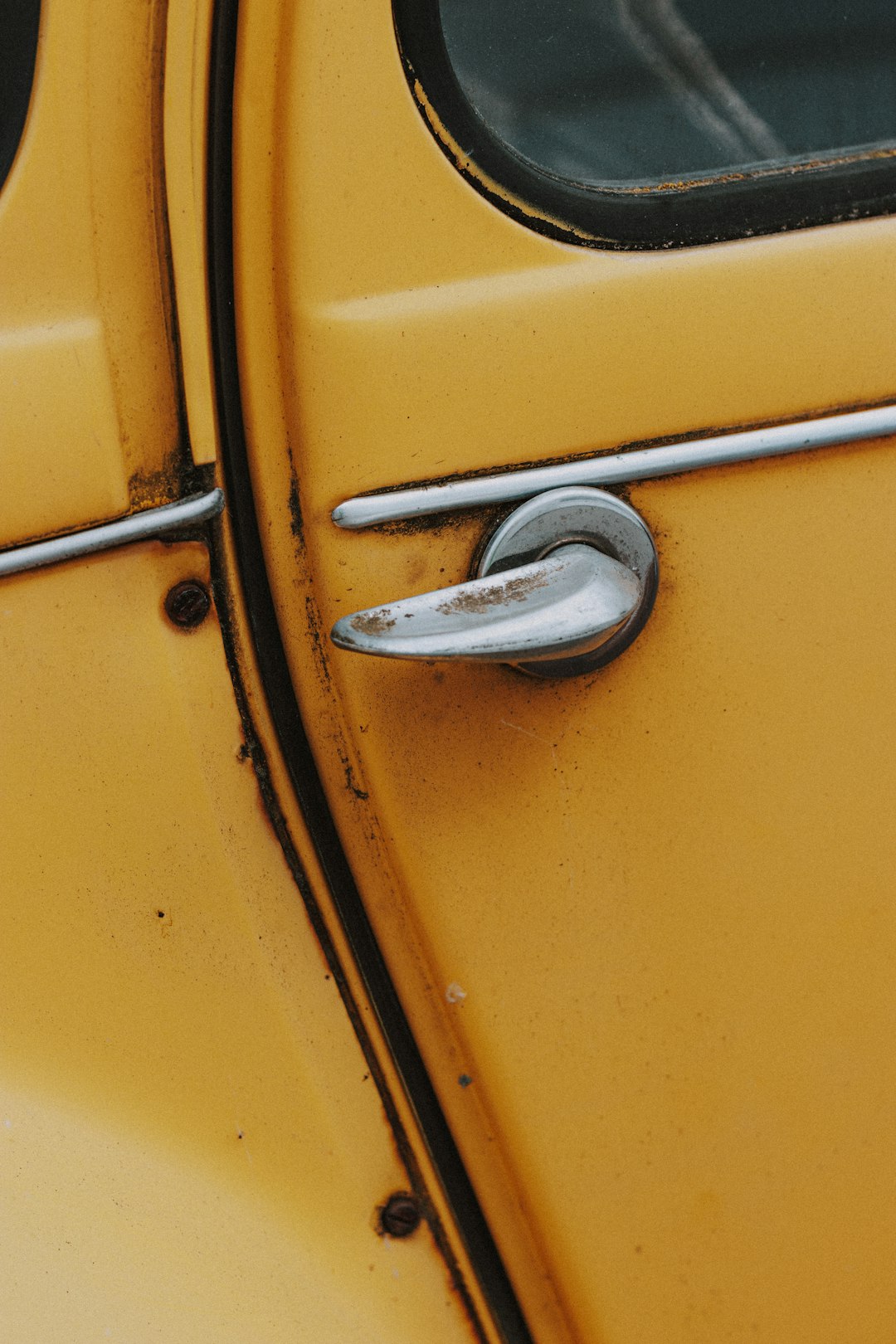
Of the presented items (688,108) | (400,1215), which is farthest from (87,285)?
(400,1215)

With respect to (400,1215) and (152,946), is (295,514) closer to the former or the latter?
(152,946)

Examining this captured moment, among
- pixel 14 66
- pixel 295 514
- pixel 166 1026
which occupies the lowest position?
pixel 166 1026

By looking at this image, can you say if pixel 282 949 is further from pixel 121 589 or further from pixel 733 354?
pixel 733 354

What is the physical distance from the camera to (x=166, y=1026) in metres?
0.79

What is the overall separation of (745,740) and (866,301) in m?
0.36

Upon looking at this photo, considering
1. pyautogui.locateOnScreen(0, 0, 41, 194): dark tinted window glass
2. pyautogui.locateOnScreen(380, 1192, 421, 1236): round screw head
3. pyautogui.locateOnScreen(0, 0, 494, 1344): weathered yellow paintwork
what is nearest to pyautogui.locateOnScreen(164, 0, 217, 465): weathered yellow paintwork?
pyautogui.locateOnScreen(0, 0, 494, 1344): weathered yellow paintwork

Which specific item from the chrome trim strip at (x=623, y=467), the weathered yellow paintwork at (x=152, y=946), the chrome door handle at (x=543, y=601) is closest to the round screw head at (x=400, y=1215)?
the weathered yellow paintwork at (x=152, y=946)

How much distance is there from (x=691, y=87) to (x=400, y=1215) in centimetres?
96

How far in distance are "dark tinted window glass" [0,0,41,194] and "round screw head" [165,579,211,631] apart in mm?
334

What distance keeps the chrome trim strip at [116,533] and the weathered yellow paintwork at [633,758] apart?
0.17ft

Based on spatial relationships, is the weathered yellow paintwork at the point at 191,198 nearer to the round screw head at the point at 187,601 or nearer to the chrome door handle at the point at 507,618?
the round screw head at the point at 187,601

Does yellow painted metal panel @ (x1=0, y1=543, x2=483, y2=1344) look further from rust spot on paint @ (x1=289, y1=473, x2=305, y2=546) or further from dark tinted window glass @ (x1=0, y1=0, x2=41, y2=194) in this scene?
dark tinted window glass @ (x1=0, y1=0, x2=41, y2=194)

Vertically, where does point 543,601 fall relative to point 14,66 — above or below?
below

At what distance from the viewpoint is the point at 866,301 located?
74 centimetres
